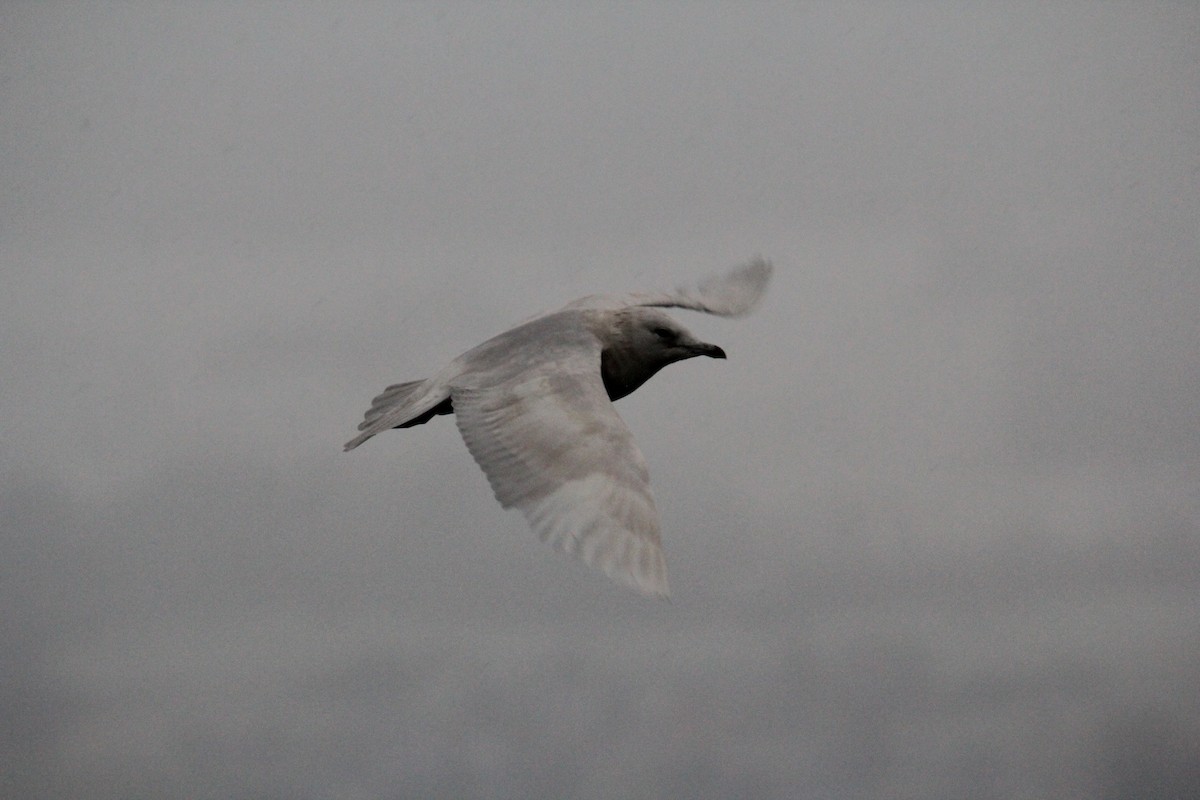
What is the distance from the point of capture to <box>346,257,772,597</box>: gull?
16625mm

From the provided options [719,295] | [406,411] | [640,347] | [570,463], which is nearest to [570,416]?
[570,463]

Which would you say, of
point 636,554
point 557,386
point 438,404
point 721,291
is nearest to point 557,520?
point 636,554

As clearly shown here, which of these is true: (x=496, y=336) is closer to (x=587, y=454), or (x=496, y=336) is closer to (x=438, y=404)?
(x=438, y=404)

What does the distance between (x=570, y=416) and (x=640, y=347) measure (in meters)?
4.79

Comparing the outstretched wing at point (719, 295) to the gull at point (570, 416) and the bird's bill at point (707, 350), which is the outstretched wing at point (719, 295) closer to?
the gull at point (570, 416)

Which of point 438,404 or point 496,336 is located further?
point 496,336

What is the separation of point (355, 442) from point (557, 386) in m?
3.50

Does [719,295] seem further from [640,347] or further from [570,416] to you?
[570,416]

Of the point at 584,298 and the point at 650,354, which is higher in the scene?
the point at 584,298

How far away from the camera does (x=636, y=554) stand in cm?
1638

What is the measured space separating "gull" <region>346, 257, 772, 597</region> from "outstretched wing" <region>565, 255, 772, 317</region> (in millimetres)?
144

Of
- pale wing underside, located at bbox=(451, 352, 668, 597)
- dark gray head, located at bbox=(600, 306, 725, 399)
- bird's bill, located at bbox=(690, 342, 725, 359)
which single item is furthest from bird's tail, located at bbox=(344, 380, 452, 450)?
bird's bill, located at bbox=(690, 342, 725, 359)

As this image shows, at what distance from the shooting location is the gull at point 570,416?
54.5ft

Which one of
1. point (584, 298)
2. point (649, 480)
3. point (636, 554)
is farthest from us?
point (584, 298)
